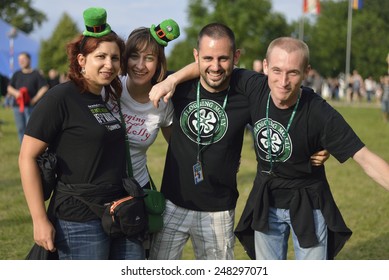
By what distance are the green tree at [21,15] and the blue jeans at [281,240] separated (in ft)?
209

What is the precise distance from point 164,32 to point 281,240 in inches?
61.5

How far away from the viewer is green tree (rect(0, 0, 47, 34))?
63.9 metres

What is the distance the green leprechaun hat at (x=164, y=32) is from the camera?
364 centimetres

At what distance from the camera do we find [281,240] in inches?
141

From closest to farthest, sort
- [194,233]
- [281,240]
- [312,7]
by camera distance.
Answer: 1. [281,240]
2. [194,233]
3. [312,7]

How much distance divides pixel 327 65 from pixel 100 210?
59.8 m

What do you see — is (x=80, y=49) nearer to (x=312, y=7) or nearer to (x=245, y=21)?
(x=312, y=7)

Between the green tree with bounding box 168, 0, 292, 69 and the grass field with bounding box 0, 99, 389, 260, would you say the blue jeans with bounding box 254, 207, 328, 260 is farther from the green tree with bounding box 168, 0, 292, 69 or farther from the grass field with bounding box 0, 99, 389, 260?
the green tree with bounding box 168, 0, 292, 69

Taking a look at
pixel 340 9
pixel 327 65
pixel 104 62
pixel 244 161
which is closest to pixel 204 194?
pixel 104 62

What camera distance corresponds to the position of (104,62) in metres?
3.20

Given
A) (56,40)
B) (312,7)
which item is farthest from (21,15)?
(312,7)

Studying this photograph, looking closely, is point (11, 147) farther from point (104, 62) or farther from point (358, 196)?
point (104, 62)

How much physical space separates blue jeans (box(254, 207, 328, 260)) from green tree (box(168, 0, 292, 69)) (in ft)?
183
